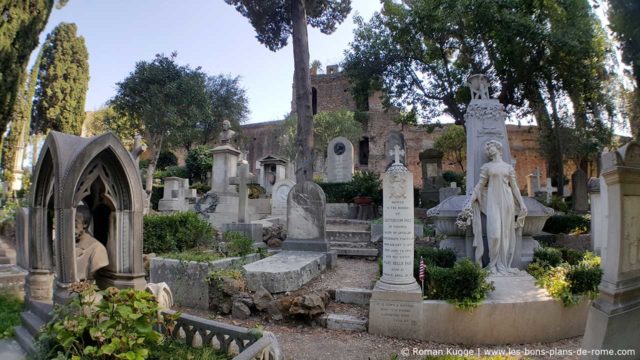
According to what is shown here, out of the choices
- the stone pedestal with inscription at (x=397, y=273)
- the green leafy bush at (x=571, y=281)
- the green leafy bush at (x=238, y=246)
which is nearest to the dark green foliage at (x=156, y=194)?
the green leafy bush at (x=238, y=246)

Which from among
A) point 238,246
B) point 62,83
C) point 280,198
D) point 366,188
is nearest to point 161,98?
point 62,83

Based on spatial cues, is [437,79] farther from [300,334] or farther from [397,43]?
[300,334]

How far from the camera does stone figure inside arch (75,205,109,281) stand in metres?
3.09

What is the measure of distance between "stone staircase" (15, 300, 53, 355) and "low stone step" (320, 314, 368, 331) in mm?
3128

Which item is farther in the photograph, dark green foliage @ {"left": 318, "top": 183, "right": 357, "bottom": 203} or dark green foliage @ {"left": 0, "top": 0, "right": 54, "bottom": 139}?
dark green foliage @ {"left": 318, "top": 183, "right": 357, "bottom": 203}

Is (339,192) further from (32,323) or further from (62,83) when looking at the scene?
(62,83)

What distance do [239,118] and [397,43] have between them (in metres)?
19.0

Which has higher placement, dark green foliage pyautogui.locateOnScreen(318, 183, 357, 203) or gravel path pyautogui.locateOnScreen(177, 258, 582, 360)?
dark green foliage pyautogui.locateOnScreen(318, 183, 357, 203)

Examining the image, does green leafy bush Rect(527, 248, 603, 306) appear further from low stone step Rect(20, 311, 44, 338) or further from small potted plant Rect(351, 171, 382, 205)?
small potted plant Rect(351, 171, 382, 205)

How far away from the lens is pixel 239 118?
32906 millimetres

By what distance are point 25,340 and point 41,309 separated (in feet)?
0.81

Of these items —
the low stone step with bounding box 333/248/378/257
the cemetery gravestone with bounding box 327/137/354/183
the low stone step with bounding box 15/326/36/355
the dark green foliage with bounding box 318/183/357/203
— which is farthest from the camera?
the cemetery gravestone with bounding box 327/137/354/183

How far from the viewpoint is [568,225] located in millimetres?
11266

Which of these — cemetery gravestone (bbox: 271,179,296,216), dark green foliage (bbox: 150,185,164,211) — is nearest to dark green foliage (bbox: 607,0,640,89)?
cemetery gravestone (bbox: 271,179,296,216)
